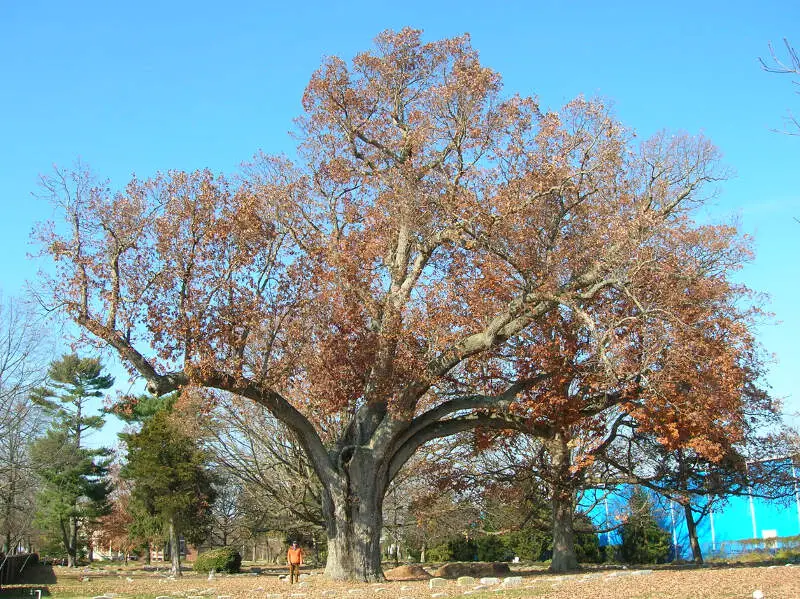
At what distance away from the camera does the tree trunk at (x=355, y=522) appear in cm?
1698

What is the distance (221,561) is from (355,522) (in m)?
14.9

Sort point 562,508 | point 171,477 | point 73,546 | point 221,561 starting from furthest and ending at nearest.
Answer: point 73,546 → point 221,561 → point 171,477 → point 562,508

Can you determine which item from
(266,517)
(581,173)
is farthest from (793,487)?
(266,517)

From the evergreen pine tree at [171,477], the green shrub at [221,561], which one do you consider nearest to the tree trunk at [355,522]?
the evergreen pine tree at [171,477]

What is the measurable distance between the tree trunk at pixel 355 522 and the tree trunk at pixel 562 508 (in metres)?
6.14

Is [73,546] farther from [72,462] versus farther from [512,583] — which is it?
[512,583]

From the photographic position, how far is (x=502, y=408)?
17.3 m

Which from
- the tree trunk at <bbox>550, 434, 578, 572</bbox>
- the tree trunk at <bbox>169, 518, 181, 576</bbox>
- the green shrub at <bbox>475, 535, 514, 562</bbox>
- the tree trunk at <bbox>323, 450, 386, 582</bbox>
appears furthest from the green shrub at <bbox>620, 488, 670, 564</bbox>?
the tree trunk at <bbox>169, 518, 181, 576</bbox>

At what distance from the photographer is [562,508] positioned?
72.6ft

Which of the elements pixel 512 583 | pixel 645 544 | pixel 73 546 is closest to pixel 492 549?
pixel 645 544

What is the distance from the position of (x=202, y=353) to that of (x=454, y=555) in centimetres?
2970

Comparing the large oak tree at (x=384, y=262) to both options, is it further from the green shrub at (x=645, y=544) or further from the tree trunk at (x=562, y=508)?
the green shrub at (x=645, y=544)

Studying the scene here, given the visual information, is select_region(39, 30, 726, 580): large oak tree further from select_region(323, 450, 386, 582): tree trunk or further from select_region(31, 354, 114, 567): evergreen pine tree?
select_region(31, 354, 114, 567): evergreen pine tree

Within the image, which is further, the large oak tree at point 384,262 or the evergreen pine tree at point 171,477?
the evergreen pine tree at point 171,477
